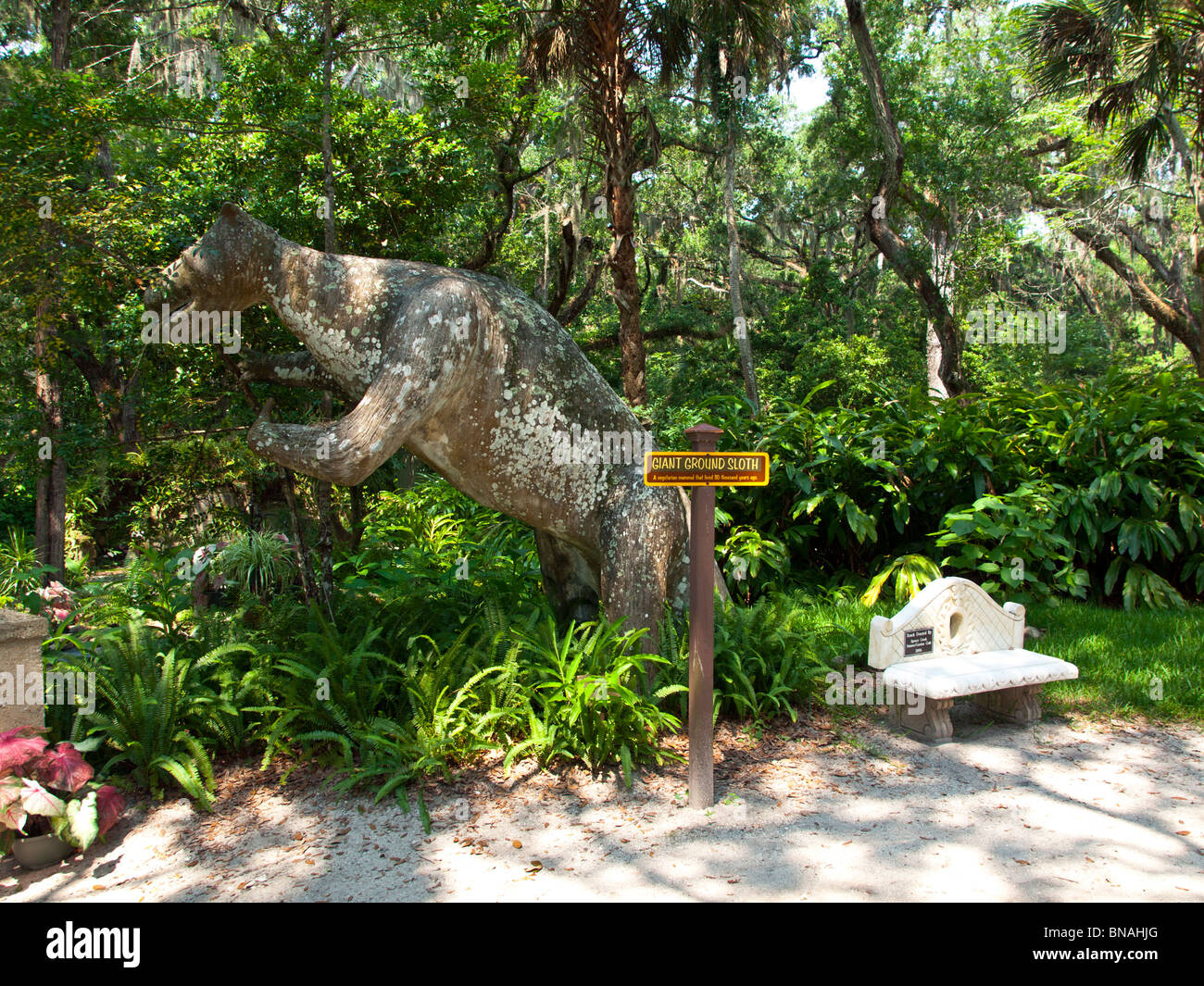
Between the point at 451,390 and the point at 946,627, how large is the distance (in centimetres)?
292

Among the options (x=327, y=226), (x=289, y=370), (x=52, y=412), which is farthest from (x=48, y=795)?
(x=52, y=412)

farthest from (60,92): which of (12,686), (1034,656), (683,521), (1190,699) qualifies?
(1190,699)

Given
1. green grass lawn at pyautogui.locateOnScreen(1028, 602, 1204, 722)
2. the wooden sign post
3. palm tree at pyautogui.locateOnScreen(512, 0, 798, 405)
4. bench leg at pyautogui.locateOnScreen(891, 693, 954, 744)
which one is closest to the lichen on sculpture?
the wooden sign post

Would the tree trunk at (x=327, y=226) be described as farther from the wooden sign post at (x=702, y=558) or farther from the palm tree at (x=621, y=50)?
the palm tree at (x=621, y=50)

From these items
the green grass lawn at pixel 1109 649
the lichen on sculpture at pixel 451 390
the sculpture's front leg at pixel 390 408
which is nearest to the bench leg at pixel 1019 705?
the green grass lawn at pixel 1109 649

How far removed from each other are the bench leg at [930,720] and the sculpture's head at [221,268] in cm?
378

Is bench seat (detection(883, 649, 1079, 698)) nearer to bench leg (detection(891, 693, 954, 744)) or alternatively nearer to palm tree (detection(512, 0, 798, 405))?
bench leg (detection(891, 693, 954, 744))

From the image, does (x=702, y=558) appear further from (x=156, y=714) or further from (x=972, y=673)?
(x=156, y=714)

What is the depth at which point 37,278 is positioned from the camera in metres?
4.98

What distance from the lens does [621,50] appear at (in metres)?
8.59

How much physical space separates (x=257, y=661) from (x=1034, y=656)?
13.4ft

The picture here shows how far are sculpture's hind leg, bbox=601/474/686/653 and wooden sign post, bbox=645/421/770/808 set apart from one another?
669mm

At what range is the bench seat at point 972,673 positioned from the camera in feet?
13.3

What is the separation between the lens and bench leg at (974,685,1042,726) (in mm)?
4418
